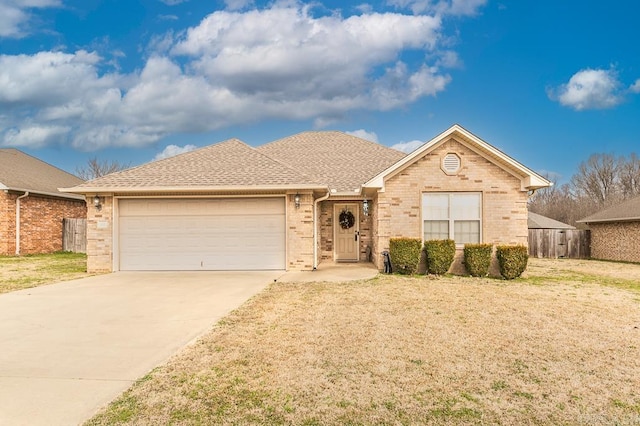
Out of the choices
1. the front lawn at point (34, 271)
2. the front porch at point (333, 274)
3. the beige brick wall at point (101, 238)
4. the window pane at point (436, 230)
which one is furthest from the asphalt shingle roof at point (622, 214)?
the front lawn at point (34, 271)

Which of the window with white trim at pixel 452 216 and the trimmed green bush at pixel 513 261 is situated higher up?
the window with white trim at pixel 452 216

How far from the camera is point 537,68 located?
1859 centimetres

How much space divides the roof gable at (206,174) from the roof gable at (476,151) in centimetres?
247

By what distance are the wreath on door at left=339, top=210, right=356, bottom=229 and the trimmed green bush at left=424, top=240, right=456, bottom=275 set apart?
13.9ft

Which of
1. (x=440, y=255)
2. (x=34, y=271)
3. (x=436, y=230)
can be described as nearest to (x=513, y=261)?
(x=440, y=255)

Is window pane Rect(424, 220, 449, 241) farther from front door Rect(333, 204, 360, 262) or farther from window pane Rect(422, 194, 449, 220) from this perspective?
front door Rect(333, 204, 360, 262)

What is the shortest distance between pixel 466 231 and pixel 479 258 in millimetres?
1059

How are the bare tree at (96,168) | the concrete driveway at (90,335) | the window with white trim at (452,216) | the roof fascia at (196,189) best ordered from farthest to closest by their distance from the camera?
the bare tree at (96,168) → the window with white trim at (452,216) → the roof fascia at (196,189) → the concrete driveway at (90,335)

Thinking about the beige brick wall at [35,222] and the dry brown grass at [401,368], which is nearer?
the dry brown grass at [401,368]

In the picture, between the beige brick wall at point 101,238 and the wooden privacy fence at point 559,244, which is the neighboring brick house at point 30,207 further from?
the wooden privacy fence at point 559,244

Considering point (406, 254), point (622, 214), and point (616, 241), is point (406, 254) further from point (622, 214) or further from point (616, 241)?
point (616, 241)

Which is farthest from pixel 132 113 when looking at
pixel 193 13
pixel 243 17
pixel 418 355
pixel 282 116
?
pixel 418 355

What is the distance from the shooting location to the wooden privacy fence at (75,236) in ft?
64.7

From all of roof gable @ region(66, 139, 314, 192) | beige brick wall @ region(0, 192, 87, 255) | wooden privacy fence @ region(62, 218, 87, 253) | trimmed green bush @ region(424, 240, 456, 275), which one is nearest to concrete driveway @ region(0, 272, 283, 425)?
roof gable @ region(66, 139, 314, 192)
